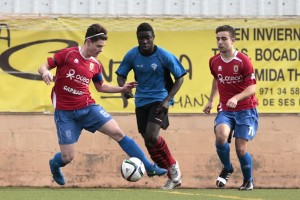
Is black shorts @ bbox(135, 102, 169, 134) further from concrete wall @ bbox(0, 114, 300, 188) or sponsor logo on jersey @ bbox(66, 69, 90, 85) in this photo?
concrete wall @ bbox(0, 114, 300, 188)

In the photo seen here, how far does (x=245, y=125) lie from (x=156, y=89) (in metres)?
1.23

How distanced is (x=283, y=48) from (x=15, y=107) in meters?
4.19

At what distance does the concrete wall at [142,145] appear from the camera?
50.5ft

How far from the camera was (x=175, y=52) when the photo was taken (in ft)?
51.1

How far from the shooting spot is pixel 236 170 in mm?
15555

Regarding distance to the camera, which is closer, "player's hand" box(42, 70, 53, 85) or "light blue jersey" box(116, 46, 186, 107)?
"player's hand" box(42, 70, 53, 85)

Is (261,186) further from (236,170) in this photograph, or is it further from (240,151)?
(240,151)

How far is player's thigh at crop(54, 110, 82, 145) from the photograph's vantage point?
1244 centimetres

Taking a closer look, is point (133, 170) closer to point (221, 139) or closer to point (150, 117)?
point (150, 117)

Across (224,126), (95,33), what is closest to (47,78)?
(95,33)

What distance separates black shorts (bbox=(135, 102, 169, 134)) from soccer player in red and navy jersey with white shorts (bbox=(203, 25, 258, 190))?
594 millimetres

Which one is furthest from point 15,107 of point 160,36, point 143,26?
point 143,26
